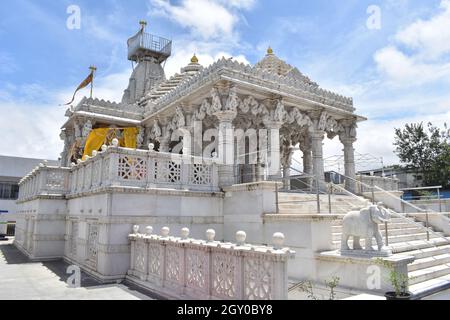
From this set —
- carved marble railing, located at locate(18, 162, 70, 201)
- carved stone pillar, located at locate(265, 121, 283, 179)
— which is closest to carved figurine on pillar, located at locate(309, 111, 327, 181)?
carved stone pillar, located at locate(265, 121, 283, 179)

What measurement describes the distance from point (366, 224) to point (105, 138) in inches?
648

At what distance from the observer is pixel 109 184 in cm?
966

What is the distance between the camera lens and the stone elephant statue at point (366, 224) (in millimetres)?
7977

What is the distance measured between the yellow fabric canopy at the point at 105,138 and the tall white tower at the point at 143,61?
28.1ft

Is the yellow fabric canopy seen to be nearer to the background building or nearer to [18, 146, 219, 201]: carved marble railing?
[18, 146, 219, 201]: carved marble railing

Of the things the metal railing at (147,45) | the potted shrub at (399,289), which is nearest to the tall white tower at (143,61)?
the metal railing at (147,45)

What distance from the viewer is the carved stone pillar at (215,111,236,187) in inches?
491

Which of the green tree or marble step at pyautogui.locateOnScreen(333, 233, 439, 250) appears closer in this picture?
marble step at pyautogui.locateOnScreen(333, 233, 439, 250)

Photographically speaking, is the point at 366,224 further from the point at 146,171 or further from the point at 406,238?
the point at 146,171

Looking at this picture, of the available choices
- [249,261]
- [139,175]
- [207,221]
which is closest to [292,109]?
[207,221]

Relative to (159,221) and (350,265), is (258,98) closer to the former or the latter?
(159,221)

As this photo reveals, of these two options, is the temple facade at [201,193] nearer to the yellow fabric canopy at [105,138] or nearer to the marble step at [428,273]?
the yellow fabric canopy at [105,138]

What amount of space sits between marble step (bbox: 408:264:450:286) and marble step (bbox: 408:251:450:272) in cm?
11
